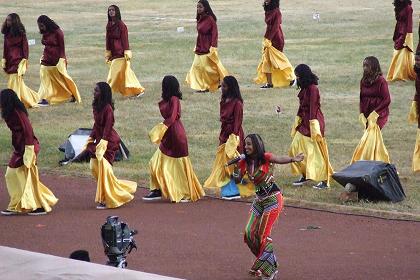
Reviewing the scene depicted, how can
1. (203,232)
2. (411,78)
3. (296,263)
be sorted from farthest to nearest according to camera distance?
1. (411,78)
2. (203,232)
3. (296,263)

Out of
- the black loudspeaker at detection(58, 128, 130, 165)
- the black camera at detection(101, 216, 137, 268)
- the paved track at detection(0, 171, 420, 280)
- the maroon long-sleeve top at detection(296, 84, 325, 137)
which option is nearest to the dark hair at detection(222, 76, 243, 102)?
the maroon long-sleeve top at detection(296, 84, 325, 137)

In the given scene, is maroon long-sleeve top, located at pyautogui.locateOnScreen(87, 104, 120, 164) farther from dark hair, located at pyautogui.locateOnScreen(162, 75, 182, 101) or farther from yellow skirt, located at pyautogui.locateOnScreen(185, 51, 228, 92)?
yellow skirt, located at pyautogui.locateOnScreen(185, 51, 228, 92)

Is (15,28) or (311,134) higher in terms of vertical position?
(15,28)

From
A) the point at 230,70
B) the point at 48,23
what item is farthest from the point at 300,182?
the point at 230,70

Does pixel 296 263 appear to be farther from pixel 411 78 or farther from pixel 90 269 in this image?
pixel 411 78

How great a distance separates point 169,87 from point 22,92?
8231 millimetres

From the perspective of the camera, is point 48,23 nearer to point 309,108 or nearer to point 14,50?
point 14,50

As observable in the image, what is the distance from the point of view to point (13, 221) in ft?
47.2

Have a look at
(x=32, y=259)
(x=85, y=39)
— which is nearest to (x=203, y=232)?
(x=32, y=259)

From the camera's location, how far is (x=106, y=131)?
48.7 feet

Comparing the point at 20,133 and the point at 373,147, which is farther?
the point at 373,147

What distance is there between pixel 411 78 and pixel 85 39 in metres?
12.6

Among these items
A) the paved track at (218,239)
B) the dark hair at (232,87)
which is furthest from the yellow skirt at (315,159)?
the dark hair at (232,87)

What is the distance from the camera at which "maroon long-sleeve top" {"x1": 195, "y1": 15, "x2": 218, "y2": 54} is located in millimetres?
22766
